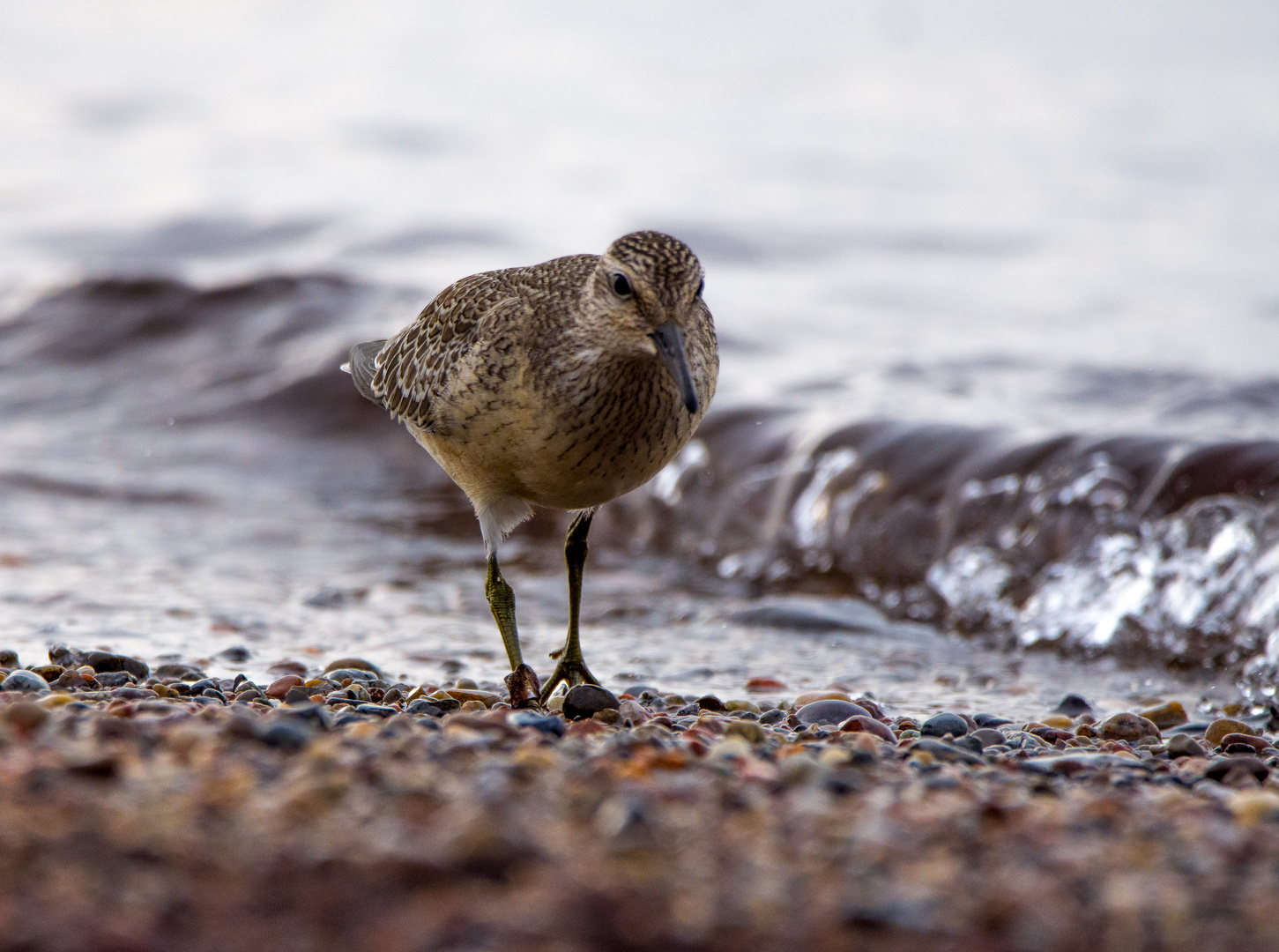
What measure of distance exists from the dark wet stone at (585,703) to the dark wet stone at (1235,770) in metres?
1.95

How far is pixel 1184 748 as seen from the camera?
4.67m

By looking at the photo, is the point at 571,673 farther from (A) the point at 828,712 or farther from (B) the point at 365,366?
(B) the point at 365,366

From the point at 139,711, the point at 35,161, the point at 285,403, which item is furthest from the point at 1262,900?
the point at 35,161

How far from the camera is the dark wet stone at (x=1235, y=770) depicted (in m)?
4.12

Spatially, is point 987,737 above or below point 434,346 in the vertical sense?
below

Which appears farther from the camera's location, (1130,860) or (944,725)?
(944,725)

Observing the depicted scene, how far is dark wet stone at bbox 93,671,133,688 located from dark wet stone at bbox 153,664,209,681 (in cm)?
23

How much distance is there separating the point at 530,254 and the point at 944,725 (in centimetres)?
1015

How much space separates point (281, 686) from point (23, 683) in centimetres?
88

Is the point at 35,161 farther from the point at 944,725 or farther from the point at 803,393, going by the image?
the point at 944,725

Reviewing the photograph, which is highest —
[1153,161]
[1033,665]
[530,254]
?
[1153,161]

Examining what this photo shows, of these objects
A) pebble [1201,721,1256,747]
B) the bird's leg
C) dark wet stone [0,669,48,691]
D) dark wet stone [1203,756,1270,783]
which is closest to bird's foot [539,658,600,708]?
the bird's leg

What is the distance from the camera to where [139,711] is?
413 centimetres

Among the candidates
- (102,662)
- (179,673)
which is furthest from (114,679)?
(179,673)
